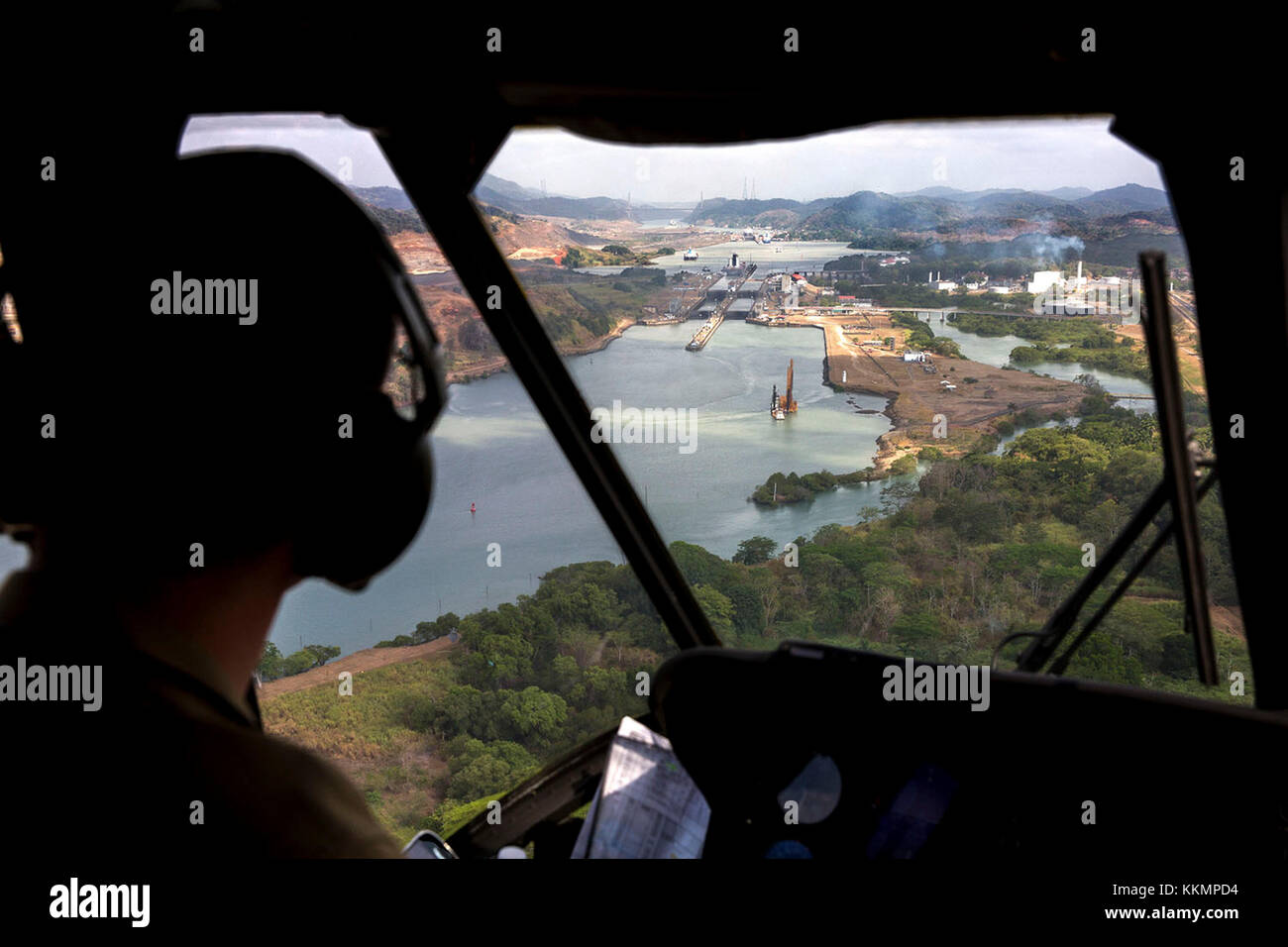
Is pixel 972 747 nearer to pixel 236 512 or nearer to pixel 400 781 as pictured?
pixel 236 512

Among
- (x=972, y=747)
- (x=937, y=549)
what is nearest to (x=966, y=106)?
(x=972, y=747)

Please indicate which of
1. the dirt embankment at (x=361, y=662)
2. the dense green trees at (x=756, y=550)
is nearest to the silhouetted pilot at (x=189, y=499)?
the dense green trees at (x=756, y=550)
